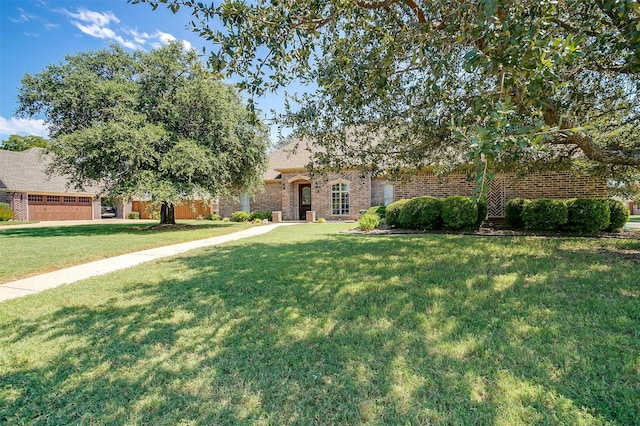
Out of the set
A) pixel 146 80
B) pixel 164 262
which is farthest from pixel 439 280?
pixel 146 80

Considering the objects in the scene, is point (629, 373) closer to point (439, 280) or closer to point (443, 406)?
point (443, 406)

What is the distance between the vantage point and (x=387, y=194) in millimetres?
19250

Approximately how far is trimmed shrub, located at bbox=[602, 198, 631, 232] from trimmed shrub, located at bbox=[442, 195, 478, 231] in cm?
410

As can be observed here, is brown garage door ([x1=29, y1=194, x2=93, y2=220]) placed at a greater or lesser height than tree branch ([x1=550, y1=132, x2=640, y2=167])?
lesser

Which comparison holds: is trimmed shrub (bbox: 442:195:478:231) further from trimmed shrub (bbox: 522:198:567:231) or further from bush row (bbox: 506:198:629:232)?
bush row (bbox: 506:198:629:232)

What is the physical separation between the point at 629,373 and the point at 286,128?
6398mm

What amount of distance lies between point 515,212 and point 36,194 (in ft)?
108

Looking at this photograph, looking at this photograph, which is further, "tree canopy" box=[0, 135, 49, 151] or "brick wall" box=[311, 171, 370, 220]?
"tree canopy" box=[0, 135, 49, 151]

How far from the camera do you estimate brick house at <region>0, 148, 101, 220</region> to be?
24.3 meters

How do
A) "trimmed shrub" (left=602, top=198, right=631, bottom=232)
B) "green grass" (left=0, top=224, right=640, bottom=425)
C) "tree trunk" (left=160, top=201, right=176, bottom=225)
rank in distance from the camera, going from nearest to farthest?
"green grass" (left=0, top=224, right=640, bottom=425) → "trimmed shrub" (left=602, top=198, right=631, bottom=232) → "tree trunk" (left=160, top=201, right=176, bottom=225)

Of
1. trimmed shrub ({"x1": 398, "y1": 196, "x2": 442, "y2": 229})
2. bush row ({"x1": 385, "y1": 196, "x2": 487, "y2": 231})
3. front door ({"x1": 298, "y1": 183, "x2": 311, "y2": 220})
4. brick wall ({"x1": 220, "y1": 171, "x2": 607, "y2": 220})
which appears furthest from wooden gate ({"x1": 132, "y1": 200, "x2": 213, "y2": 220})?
trimmed shrub ({"x1": 398, "y1": 196, "x2": 442, "y2": 229})

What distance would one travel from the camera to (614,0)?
6.45ft

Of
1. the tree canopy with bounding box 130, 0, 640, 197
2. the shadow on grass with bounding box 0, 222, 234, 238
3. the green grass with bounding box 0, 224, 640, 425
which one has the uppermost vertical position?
the tree canopy with bounding box 130, 0, 640, 197

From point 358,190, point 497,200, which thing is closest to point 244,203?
point 358,190
